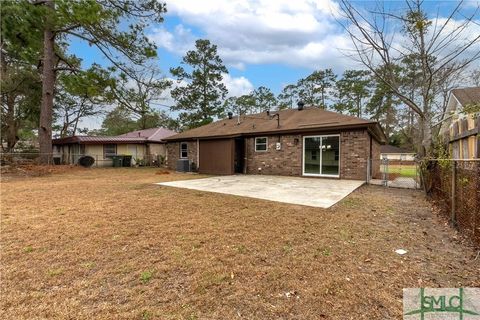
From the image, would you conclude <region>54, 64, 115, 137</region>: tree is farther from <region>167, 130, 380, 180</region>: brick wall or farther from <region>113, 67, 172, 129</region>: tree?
<region>167, 130, 380, 180</region>: brick wall

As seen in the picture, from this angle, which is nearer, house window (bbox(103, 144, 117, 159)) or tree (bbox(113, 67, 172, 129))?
tree (bbox(113, 67, 172, 129))

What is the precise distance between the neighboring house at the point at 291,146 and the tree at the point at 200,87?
13.5m

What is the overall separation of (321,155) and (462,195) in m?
7.89

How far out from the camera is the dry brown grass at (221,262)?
7.27 feet

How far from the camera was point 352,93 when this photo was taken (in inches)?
1250

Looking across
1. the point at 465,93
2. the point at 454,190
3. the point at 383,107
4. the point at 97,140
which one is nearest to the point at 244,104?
the point at 383,107

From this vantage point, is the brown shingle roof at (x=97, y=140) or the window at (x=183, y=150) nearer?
the window at (x=183, y=150)

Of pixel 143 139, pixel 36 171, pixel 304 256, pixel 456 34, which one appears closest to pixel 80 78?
pixel 36 171

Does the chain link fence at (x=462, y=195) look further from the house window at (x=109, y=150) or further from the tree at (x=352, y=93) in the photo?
the tree at (x=352, y=93)

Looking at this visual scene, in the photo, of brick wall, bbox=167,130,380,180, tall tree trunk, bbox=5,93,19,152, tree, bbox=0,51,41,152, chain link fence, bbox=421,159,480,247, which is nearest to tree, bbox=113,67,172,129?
brick wall, bbox=167,130,380,180

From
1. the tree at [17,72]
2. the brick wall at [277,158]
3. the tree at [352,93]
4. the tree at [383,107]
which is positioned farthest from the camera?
the tree at [352,93]

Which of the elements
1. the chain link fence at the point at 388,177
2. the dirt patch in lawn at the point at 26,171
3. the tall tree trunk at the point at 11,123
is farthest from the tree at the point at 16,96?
the chain link fence at the point at 388,177

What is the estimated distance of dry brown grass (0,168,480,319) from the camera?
2217mm

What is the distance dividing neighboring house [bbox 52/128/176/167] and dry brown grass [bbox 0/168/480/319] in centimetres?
1806
